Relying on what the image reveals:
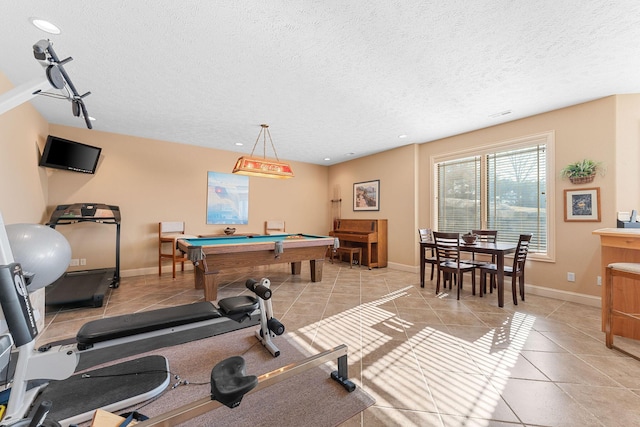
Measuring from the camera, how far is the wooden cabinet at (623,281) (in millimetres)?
2346

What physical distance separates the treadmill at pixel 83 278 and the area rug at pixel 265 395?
1.75 meters

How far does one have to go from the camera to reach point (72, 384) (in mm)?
1705

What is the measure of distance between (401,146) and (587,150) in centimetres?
294

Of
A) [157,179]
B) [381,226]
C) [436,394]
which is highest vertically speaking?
[157,179]

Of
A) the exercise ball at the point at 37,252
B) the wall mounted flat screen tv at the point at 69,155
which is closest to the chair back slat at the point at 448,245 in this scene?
the exercise ball at the point at 37,252

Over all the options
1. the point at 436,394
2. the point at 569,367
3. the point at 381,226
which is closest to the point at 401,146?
the point at 381,226

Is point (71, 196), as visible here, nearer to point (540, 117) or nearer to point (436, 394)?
point (436, 394)

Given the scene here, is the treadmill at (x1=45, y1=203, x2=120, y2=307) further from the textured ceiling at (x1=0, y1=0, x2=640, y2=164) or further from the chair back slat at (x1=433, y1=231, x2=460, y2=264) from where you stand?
the chair back slat at (x1=433, y1=231, x2=460, y2=264)

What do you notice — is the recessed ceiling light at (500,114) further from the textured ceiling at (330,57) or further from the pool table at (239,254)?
the pool table at (239,254)

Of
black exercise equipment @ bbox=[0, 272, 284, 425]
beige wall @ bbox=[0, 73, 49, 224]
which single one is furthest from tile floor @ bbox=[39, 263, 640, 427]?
beige wall @ bbox=[0, 73, 49, 224]

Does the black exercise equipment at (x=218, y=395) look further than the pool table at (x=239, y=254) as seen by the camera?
No

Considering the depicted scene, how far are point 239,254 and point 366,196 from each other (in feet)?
12.7

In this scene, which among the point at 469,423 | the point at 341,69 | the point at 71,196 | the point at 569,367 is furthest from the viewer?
the point at 71,196

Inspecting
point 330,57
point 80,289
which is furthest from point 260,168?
point 80,289
